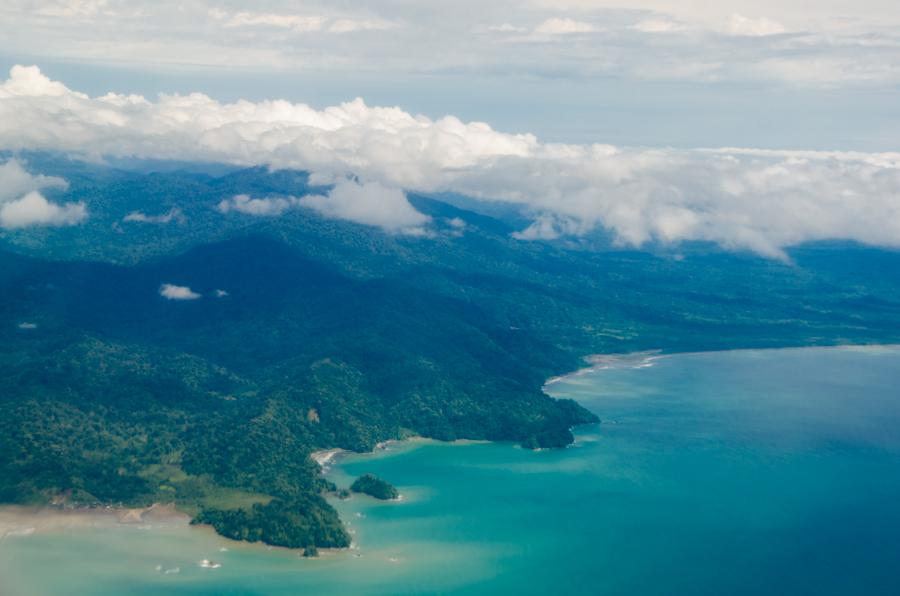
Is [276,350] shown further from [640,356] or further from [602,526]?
[602,526]

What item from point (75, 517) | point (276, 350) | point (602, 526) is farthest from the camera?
point (276, 350)

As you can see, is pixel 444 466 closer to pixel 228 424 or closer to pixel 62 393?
pixel 228 424

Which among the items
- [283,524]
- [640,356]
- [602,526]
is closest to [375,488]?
[283,524]

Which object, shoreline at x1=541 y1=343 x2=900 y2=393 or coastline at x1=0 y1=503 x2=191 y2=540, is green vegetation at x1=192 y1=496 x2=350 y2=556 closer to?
coastline at x1=0 y1=503 x2=191 y2=540

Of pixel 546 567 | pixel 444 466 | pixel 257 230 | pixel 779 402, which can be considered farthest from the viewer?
pixel 257 230

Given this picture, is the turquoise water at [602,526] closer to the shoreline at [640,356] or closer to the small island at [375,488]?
the small island at [375,488]

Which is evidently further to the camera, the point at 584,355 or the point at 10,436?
the point at 584,355

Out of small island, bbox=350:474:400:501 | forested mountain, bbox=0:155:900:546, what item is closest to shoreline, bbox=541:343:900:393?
forested mountain, bbox=0:155:900:546

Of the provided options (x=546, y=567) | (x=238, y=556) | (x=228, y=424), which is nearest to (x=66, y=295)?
(x=228, y=424)
